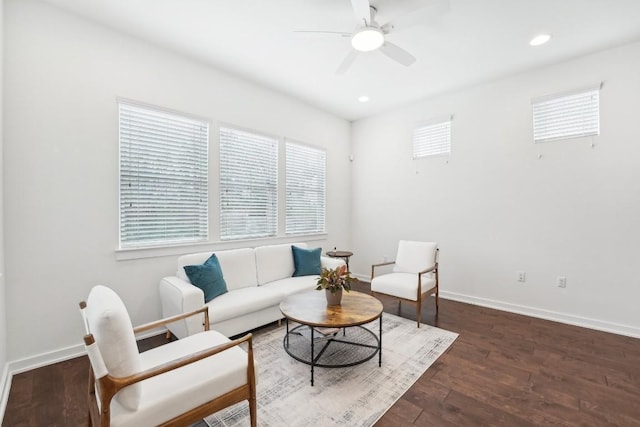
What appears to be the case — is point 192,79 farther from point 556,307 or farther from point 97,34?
point 556,307

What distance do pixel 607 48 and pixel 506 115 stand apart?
112 cm

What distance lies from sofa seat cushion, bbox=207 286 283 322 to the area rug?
361 mm

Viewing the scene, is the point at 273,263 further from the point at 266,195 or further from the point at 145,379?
the point at 145,379

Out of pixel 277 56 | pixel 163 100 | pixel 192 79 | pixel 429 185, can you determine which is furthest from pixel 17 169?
pixel 429 185

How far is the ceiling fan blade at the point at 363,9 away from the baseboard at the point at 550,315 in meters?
3.92

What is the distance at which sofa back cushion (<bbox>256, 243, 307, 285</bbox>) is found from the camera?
3.65 m

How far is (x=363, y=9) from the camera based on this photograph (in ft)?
7.47

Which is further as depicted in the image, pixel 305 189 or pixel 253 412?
pixel 305 189

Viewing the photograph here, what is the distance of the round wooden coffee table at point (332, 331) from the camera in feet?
7.68

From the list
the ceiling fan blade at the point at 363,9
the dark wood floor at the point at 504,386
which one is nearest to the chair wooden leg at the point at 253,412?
the dark wood floor at the point at 504,386

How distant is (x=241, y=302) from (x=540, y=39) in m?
4.21

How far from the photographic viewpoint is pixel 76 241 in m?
2.67

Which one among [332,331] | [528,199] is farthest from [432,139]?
[332,331]

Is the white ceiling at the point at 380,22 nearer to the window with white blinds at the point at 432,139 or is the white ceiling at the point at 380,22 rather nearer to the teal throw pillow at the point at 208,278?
the window with white blinds at the point at 432,139
